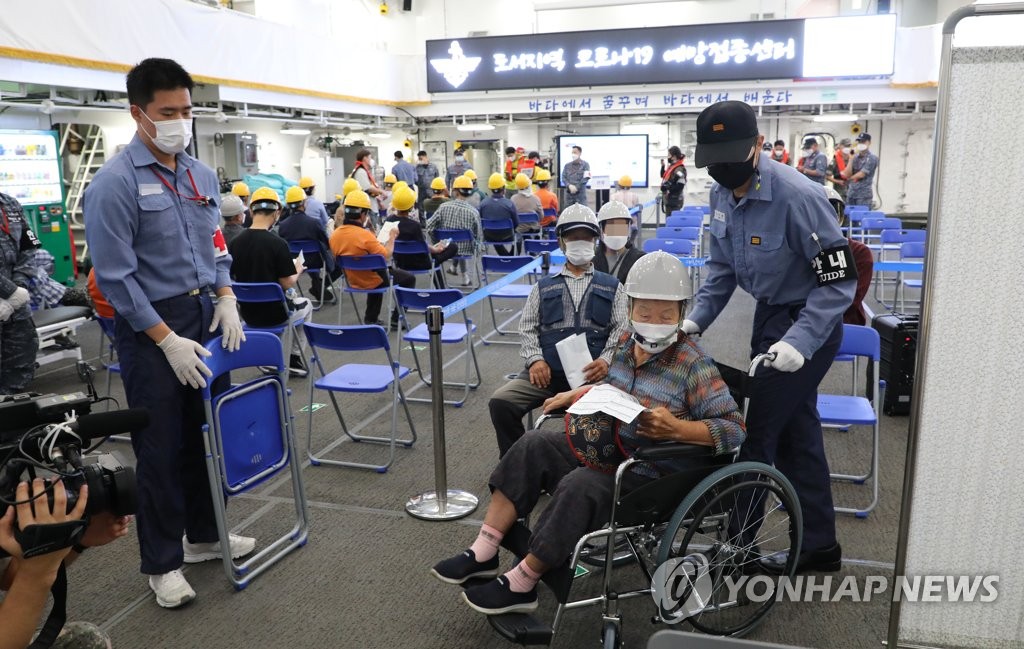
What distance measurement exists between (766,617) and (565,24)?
19.2 m

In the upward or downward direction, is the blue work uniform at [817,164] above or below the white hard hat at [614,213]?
above

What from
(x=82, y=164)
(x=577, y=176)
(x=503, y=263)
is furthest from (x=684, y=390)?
(x=577, y=176)

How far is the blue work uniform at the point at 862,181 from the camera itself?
12664mm

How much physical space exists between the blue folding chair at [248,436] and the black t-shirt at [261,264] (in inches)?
95.8

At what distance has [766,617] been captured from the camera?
266cm

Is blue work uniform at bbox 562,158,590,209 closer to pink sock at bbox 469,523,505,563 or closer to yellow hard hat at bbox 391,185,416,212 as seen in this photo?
yellow hard hat at bbox 391,185,416,212

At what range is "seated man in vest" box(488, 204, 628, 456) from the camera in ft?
11.3

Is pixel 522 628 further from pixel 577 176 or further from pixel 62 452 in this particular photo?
pixel 577 176

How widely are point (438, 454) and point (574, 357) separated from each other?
0.82 meters

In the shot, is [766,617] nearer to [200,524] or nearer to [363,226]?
[200,524]

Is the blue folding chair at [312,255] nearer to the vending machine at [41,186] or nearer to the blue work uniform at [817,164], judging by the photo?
the vending machine at [41,186]

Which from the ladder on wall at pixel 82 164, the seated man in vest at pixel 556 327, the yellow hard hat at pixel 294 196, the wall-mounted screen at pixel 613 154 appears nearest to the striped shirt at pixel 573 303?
the seated man in vest at pixel 556 327

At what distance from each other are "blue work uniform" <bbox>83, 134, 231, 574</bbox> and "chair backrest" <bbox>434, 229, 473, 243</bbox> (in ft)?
18.5

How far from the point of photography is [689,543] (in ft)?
8.00
